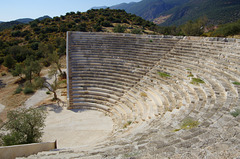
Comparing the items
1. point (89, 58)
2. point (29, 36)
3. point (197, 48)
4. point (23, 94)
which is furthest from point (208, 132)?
point (29, 36)

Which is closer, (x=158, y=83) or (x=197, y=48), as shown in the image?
(x=158, y=83)

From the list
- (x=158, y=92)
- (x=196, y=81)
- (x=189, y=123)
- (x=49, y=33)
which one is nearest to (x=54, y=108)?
(x=158, y=92)

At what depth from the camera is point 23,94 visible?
13.3 m

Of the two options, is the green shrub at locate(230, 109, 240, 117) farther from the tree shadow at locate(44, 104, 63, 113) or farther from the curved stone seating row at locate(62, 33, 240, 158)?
the tree shadow at locate(44, 104, 63, 113)

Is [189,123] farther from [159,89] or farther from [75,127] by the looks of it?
[75,127]

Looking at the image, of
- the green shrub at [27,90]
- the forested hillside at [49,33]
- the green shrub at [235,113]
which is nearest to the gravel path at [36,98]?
the green shrub at [27,90]

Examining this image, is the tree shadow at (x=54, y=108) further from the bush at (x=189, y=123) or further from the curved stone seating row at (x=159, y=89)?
the bush at (x=189, y=123)

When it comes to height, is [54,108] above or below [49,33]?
below

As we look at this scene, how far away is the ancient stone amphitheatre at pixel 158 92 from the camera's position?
328 cm

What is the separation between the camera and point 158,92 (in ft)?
30.0

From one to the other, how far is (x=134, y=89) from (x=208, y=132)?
23.5 feet

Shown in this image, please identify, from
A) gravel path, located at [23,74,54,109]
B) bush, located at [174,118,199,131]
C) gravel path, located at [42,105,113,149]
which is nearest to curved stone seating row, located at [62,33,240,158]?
bush, located at [174,118,199,131]

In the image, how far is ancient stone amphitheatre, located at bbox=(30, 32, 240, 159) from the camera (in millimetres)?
3277

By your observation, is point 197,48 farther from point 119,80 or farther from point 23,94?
point 23,94
